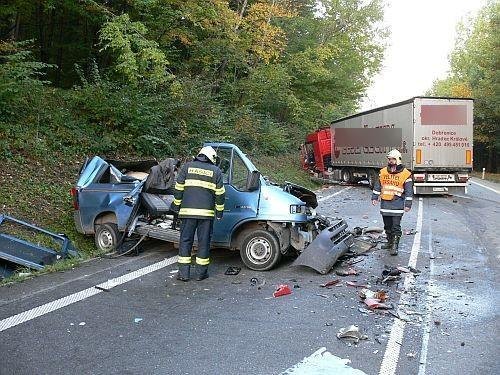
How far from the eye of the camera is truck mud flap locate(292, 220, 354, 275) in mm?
7098

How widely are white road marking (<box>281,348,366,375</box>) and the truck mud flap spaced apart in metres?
2.66

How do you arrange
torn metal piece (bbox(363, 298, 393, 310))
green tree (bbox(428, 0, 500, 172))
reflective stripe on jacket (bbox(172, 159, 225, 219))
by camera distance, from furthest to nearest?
green tree (bbox(428, 0, 500, 172)) → reflective stripe on jacket (bbox(172, 159, 225, 219)) → torn metal piece (bbox(363, 298, 393, 310))

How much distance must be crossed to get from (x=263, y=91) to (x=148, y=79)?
10239 millimetres

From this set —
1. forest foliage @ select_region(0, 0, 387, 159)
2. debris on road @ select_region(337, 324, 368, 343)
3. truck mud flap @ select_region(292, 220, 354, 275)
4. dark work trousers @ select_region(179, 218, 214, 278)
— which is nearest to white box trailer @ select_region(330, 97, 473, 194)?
forest foliage @ select_region(0, 0, 387, 159)

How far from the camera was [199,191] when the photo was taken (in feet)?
22.0

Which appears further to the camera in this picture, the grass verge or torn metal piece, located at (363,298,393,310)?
the grass verge

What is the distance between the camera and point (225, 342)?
15.5 ft

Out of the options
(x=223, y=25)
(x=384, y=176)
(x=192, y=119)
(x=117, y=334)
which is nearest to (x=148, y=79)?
(x=192, y=119)

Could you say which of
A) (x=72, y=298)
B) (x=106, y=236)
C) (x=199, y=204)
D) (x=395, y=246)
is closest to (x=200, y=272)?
(x=199, y=204)

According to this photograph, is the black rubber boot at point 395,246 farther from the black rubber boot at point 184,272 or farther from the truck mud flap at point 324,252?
the black rubber boot at point 184,272

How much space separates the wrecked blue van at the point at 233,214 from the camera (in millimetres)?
7324

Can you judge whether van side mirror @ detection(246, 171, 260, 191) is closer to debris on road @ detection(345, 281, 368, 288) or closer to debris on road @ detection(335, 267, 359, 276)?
debris on road @ detection(335, 267, 359, 276)

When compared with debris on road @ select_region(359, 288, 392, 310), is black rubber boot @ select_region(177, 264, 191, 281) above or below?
above

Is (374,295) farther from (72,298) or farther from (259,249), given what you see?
(72,298)
